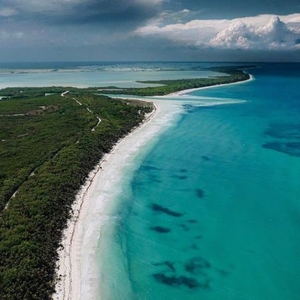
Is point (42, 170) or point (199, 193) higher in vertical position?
point (42, 170)

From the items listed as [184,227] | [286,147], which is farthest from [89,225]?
[286,147]

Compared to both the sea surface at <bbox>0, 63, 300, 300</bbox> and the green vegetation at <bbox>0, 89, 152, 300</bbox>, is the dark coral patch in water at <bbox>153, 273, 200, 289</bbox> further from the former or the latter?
the green vegetation at <bbox>0, 89, 152, 300</bbox>

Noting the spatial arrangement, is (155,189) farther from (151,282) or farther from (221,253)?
(151,282)

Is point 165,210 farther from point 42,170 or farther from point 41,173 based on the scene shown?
point 42,170

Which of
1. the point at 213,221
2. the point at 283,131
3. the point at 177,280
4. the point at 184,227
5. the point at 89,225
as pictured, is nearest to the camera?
the point at 177,280

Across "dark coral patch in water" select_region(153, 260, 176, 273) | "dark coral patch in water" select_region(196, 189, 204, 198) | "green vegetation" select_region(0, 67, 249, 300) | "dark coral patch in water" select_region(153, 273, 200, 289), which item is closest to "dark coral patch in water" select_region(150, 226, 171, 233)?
"dark coral patch in water" select_region(153, 260, 176, 273)

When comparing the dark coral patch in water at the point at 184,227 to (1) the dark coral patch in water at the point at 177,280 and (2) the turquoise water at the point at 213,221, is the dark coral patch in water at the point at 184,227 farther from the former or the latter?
(1) the dark coral patch in water at the point at 177,280
